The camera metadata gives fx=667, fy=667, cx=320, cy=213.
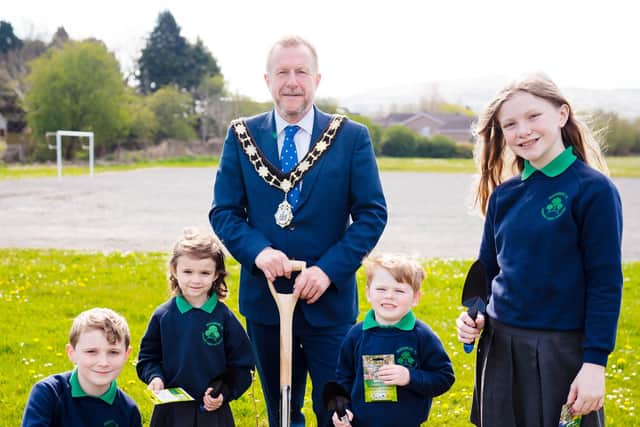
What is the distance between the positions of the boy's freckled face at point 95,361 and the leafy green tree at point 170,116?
49524 mm

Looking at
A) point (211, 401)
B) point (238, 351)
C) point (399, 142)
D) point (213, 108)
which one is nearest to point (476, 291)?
point (238, 351)

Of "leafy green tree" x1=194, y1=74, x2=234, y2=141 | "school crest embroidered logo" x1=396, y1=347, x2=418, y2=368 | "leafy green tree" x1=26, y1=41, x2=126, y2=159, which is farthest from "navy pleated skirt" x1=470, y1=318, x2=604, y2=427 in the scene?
"leafy green tree" x1=194, y1=74, x2=234, y2=141

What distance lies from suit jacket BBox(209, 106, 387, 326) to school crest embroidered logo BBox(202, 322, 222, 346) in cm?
24

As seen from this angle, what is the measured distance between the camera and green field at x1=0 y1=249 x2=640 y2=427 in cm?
487

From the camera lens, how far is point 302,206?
3.31 metres

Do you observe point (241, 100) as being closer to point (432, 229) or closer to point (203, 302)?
point (432, 229)

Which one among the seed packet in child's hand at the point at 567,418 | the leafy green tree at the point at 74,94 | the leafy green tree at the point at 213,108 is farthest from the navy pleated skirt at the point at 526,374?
the leafy green tree at the point at 213,108

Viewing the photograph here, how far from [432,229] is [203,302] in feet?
36.4

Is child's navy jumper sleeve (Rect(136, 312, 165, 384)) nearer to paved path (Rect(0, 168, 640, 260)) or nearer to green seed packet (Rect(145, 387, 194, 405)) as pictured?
green seed packet (Rect(145, 387, 194, 405))

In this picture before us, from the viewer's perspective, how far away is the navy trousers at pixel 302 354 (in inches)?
136

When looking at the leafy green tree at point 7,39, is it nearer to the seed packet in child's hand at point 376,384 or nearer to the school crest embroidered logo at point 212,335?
the school crest embroidered logo at point 212,335

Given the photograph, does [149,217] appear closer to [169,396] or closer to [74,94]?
[169,396]

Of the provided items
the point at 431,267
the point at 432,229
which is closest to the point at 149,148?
the point at 432,229

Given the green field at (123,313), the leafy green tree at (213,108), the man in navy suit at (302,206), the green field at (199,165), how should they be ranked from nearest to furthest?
the man in navy suit at (302,206) → the green field at (123,313) → the green field at (199,165) → the leafy green tree at (213,108)
